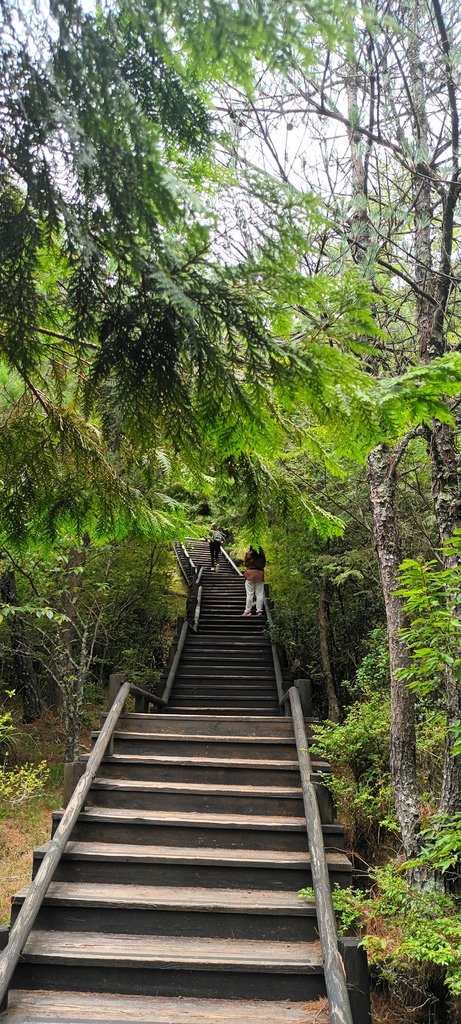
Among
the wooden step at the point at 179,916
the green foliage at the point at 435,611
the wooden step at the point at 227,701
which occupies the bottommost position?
the wooden step at the point at 179,916

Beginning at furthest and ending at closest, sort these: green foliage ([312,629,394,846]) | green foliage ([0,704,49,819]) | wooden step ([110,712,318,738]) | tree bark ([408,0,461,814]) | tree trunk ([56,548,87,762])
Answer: tree trunk ([56,548,87,762]) → green foliage ([0,704,49,819]) → wooden step ([110,712,318,738]) → green foliage ([312,629,394,846]) → tree bark ([408,0,461,814])

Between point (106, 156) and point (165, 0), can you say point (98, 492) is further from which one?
point (165, 0)

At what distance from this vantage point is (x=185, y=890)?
4.36 m

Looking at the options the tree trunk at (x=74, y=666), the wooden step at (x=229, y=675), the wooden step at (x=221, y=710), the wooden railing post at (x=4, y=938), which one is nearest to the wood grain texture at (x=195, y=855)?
the wooden railing post at (x=4, y=938)

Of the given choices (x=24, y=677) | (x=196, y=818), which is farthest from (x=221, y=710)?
(x=24, y=677)

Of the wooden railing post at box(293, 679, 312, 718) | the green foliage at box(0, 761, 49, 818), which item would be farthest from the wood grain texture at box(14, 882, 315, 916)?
the green foliage at box(0, 761, 49, 818)

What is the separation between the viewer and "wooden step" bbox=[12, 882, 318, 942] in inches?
157

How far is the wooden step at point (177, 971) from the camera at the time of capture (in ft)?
11.6

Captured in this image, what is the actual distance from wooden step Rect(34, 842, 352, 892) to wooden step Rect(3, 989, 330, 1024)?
0.91m

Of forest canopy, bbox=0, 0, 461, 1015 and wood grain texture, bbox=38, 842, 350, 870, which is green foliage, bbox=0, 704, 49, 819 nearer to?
wood grain texture, bbox=38, 842, 350, 870

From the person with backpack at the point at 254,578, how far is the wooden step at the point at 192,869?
19.2 ft

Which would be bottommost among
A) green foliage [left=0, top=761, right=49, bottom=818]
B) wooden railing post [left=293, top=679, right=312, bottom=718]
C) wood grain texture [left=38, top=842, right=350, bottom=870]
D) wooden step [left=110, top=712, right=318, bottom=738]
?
green foliage [left=0, top=761, right=49, bottom=818]

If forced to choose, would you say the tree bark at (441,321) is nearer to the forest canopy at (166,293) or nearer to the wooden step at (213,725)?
the forest canopy at (166,293)

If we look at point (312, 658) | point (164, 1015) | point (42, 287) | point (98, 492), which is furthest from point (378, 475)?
point (312, 658)
